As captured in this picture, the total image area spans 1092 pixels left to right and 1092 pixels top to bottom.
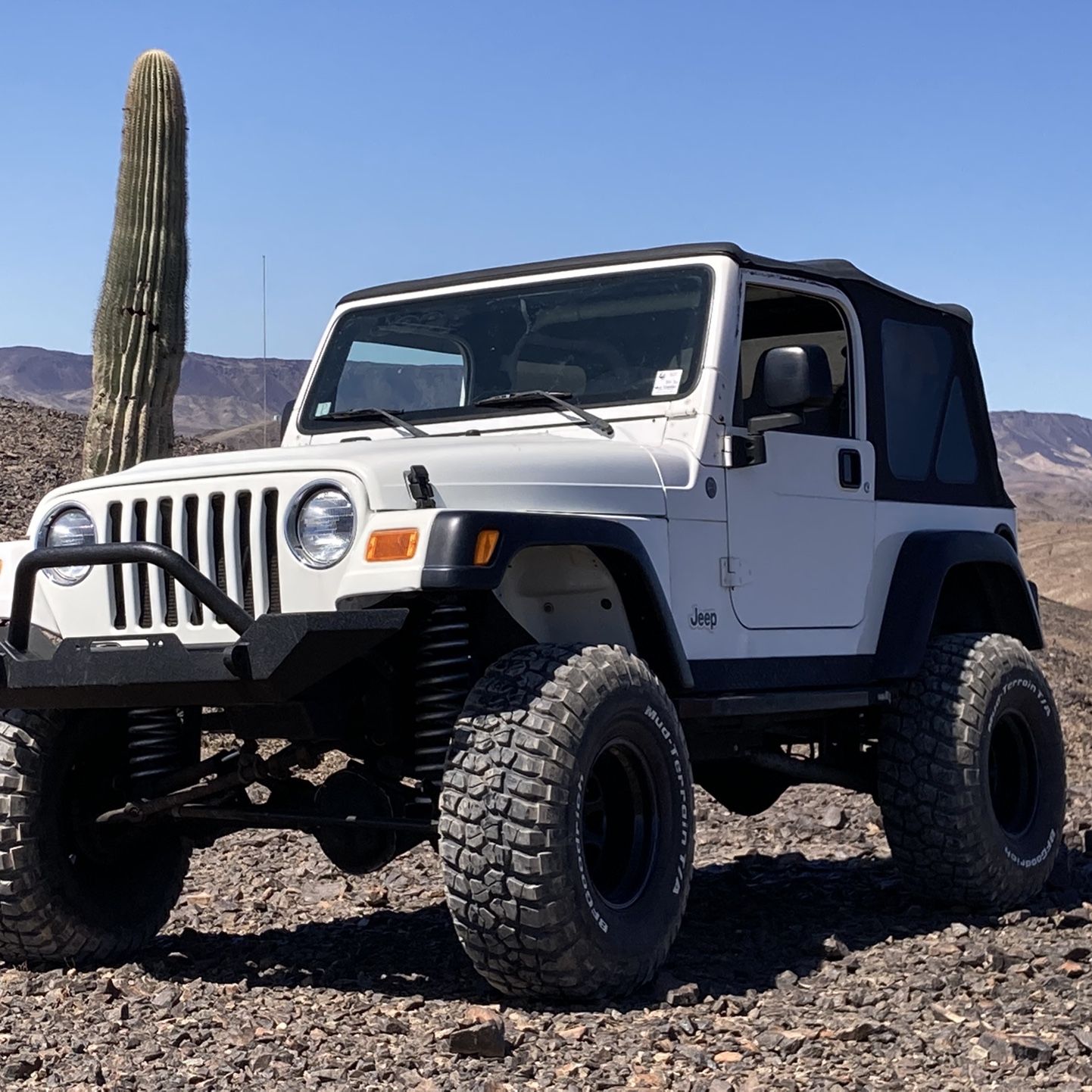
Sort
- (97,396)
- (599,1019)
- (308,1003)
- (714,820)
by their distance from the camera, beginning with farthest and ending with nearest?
(97,396), (714,820), (308,1003), (599,1019)

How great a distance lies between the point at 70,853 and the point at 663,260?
8.68 feet

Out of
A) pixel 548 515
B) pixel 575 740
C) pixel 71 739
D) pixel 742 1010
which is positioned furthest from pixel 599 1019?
pixel 71 739

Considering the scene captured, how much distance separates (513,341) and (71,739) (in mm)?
1925

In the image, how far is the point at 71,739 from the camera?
17.1 feet

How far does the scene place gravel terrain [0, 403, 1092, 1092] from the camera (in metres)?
3.99

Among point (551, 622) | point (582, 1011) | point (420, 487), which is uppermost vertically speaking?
point (420, 487)

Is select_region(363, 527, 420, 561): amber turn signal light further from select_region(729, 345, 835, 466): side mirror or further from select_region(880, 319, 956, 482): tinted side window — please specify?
select_region(880, 319, 956, 482): tinted side window

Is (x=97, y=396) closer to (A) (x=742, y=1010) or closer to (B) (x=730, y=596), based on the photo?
(B) (x=730, y=596)

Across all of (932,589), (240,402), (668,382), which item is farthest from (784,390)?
(240,402)

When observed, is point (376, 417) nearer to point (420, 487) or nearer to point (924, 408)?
point (420, 487)

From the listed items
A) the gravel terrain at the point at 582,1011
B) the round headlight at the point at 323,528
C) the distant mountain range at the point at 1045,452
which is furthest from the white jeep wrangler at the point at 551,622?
the distant mountain range at the point at 1045,452

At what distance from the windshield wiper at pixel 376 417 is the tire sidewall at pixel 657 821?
1.34 meters

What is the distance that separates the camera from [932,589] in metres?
6.04

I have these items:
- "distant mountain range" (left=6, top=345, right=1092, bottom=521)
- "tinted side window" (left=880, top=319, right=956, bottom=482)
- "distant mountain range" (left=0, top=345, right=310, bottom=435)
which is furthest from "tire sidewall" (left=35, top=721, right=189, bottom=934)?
"distant mountain range" (left=0, top=345, right=310, bottom=435)
